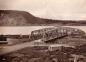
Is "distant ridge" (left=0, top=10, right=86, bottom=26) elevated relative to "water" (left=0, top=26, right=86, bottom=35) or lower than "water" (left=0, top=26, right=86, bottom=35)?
elevated

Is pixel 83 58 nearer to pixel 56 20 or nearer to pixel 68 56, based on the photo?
pixel 68 56

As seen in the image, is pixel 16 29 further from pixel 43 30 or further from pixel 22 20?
pixel 43 30

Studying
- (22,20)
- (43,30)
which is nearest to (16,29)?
(22,20)

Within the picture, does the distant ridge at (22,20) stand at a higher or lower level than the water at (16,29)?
higher

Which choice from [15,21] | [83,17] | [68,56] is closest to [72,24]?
[83,17]

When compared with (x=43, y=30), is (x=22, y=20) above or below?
above
